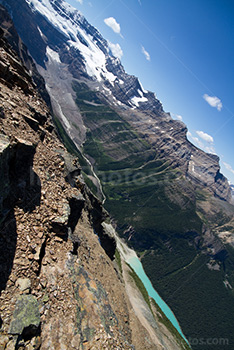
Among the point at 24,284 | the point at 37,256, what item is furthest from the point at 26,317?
the point at 37,256

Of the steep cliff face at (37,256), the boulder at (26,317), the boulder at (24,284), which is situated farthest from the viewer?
the boulder at (24,284)

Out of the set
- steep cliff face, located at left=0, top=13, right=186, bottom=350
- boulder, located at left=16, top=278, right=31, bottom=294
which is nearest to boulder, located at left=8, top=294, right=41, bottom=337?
steep cliff face, located at left=0, top=13, right=186, bottom=350

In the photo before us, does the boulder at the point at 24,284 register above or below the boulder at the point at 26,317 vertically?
above

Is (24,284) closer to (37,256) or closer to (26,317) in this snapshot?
(26,317)

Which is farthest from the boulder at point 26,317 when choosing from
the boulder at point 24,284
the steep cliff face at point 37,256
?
the boulder at point 24,284

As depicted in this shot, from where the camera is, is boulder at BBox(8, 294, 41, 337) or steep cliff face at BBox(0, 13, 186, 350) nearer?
boulder at BBox(8, 294, 41, 337)

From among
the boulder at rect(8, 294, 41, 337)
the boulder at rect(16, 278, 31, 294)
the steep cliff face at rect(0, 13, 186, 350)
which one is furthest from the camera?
the boulder at rect(16, 278, 31, 294)

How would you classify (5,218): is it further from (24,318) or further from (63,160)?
(63,160)

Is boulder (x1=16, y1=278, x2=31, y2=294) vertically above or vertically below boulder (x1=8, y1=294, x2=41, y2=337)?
above

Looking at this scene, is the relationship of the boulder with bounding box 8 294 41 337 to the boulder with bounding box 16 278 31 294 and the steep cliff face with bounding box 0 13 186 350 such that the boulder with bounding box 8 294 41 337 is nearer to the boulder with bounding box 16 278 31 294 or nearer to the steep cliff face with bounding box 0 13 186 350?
the steep cliff face with bounding box 0 13 186 350

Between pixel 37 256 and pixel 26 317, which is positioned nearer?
pixel 26 317

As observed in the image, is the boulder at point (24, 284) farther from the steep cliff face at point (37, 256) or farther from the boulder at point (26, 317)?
the boulder at point (26, 317)
